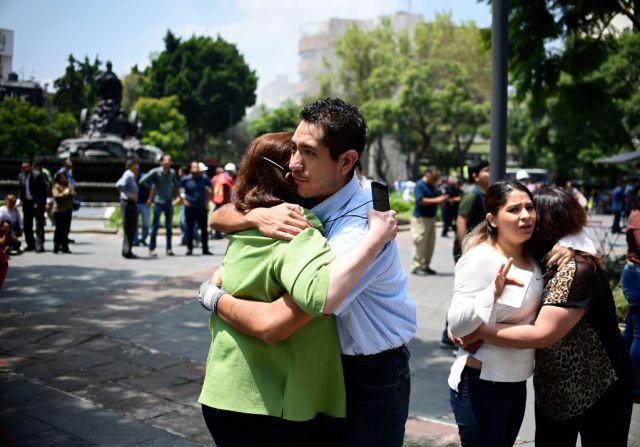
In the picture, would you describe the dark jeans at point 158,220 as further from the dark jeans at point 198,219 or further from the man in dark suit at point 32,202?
the man in dark suit at point 32,202

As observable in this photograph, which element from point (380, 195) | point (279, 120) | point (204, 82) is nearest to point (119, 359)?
point (380, 195)

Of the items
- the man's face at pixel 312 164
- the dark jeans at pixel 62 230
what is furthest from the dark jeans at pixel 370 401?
the dark jeans at pixel 62 230

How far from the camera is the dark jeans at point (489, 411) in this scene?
8.93 feet

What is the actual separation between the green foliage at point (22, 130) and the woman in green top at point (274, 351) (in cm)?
5286

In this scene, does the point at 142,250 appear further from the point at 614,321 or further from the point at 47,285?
the point at 614,321

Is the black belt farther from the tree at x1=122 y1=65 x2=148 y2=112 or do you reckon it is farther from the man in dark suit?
the tree at x1=122 y1=65 x2=148 y2=112

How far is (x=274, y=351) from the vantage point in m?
1.99

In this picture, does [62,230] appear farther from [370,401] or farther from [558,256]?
[370,401]

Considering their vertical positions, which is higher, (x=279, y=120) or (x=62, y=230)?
(x=279, y=120)

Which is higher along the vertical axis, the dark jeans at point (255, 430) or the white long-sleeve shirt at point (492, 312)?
the white long-sleeve shirt at point (492, 312)

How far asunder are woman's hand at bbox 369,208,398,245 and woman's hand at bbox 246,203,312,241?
7.5 inches

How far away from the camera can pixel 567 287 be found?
267 centimetres

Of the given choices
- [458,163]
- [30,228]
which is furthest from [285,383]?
[458,163]

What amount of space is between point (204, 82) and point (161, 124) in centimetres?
892
